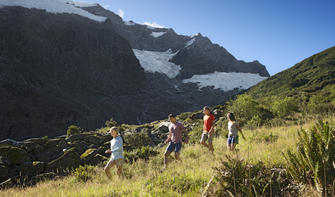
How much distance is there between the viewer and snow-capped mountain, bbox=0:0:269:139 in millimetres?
53312

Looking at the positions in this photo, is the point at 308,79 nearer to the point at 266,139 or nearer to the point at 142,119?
the point at 142,119

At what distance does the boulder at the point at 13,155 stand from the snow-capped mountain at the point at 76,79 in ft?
139

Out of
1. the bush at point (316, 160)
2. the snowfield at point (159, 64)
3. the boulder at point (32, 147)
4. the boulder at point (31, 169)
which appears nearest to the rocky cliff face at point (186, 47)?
the snowfield at point (159, 64)

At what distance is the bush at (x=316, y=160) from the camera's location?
2.29 metres

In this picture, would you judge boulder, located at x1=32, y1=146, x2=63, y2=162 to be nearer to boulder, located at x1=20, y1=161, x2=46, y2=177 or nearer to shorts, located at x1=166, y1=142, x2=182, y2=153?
boulder, located at x1=20, y1=161, x2=46, y2=177

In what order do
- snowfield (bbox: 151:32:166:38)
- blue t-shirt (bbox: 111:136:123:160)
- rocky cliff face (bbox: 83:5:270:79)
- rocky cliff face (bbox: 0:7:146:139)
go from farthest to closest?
snowfield (bbox: 151:32:166:38) → rocky cliff face (bbox: 83:5:270:79) → rocky cliff face (bbox: 0:7:146:139) → blue t-shirt (bbox: 111:136:123:160)

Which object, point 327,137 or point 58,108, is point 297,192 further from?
point 58,108

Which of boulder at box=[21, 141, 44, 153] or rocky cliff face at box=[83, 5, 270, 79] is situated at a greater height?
rocky cliff face at box=[83, 5, 270, 79]

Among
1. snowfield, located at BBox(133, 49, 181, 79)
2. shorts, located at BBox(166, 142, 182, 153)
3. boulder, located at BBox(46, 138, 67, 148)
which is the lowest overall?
boulder, located at BBox(46, 138, 67, 148)

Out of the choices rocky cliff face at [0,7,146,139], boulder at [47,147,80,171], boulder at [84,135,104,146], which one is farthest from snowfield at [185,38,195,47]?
boulder at [47,147,80,171]

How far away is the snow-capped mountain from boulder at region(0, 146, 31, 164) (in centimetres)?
4241

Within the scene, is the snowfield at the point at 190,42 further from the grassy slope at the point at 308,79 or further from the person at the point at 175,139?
the person at the point at 175,139

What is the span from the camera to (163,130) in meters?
21.2

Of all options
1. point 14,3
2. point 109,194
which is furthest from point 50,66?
point 109,194
